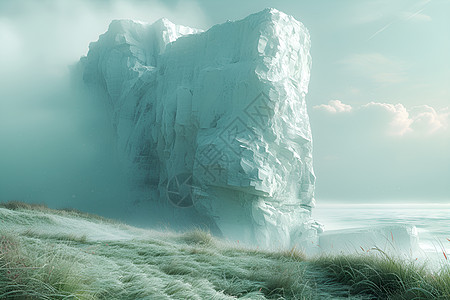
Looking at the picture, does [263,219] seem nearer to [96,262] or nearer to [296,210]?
[296,210]

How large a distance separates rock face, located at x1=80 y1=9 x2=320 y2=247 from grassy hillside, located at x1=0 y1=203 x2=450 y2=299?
7.29 meters

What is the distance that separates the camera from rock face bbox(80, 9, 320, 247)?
11.6 meters

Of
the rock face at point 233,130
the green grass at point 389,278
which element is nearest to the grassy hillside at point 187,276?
the green grass at point 389,278

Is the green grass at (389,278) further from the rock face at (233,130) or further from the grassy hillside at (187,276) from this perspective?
the rock face at (233,130)

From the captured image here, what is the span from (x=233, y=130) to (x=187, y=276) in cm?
916

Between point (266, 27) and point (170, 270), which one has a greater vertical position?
point (266, 27)

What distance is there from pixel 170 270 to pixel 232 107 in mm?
9899

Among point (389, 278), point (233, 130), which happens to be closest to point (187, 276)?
point (389, 278)

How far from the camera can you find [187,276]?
9.66ft

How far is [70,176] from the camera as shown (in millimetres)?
21891

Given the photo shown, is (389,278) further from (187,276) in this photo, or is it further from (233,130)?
(233,130)

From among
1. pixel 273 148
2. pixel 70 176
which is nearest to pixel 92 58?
pixel 70 176

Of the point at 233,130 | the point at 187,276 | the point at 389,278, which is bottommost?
the point at 187,276

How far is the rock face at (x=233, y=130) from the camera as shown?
11.6m
